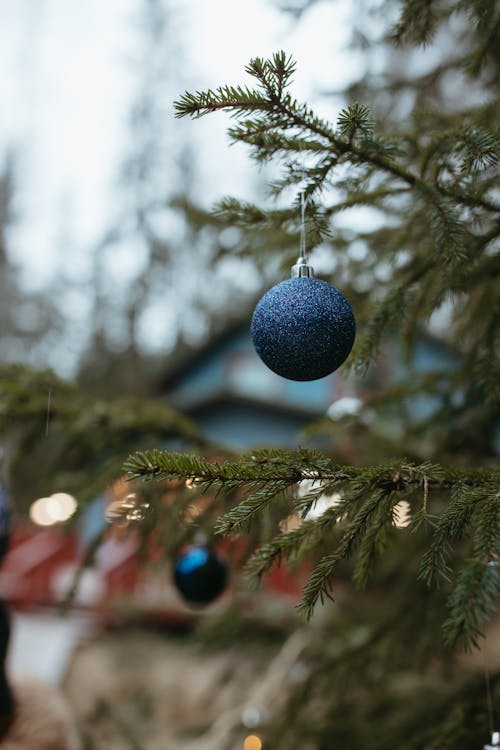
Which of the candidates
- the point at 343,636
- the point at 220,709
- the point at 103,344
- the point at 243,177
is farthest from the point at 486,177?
the point at 103,344

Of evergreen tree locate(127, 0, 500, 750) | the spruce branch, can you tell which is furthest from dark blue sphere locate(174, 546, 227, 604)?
the spruce branch

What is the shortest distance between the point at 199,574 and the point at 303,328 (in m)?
1.86

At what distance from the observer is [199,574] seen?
2.92m

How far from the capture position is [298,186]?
161cm

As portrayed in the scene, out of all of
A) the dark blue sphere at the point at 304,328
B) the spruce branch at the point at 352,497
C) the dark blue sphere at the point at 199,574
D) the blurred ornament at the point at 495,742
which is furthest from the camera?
the dark blue sphere at the point at 199,574

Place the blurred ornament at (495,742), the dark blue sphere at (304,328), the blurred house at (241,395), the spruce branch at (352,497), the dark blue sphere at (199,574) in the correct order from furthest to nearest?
the blurred house at (241,395) < the dark blue sphere at (199,574) < the blurred ornament at (495,742) < the dark blue sphere at (304,328) < the spruce branch at (352,497)

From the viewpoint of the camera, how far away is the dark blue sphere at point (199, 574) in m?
2.91

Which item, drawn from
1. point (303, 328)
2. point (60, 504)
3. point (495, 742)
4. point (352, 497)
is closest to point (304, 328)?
point (303, 328)

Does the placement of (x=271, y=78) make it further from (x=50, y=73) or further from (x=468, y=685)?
(x=50, y=73)

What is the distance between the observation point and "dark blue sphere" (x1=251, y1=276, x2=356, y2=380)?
4.65 feet

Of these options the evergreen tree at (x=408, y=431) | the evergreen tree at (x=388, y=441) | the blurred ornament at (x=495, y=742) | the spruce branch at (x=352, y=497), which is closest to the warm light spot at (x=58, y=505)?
the evergreen tree at (x=388, y=441)

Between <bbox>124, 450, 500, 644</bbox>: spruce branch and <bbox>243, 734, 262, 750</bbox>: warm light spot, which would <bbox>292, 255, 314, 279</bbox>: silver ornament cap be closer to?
<bbox>124, 450, 500, 644</bbox>: spruce branch

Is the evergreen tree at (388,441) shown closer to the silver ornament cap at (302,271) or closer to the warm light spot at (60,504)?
the silver ornament cap at (302,271)

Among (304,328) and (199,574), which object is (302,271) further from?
(199,574)
